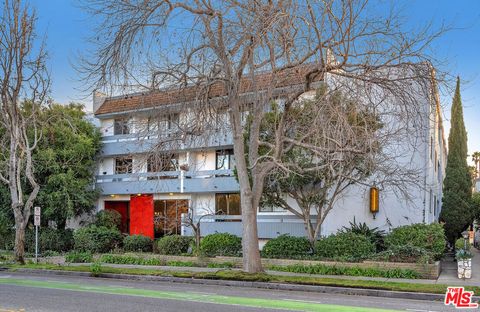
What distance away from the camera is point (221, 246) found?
2442 centimetres

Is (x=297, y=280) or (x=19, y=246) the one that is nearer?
(x=297, y=280)

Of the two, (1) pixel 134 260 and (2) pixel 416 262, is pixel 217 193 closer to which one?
(1) pixel 134 260

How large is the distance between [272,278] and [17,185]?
568 inches

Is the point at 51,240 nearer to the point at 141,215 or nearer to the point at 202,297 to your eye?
the point at 141,215

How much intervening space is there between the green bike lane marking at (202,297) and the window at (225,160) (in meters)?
14.7

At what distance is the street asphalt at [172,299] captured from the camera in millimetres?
12078

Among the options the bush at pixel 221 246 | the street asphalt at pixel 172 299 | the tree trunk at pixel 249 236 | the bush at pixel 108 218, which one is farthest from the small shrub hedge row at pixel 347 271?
the bush at pixel 108 218

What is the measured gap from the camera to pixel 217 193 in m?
31.6

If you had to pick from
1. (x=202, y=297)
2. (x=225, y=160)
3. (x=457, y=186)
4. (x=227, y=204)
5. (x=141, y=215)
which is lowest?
(x=202, y=297)

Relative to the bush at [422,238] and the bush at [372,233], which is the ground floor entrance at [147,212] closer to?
the bush at [372,233]

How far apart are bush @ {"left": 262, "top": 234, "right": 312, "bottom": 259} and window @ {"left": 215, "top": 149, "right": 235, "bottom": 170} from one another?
859 cm

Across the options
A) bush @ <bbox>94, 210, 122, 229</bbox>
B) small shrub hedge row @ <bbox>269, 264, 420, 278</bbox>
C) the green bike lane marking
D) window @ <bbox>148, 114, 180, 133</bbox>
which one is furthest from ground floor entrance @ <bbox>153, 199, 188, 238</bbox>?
the green bike lane marking

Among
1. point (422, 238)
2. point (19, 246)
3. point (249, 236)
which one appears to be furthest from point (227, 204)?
point (422, 238)

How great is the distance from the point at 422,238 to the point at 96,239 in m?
17.4
